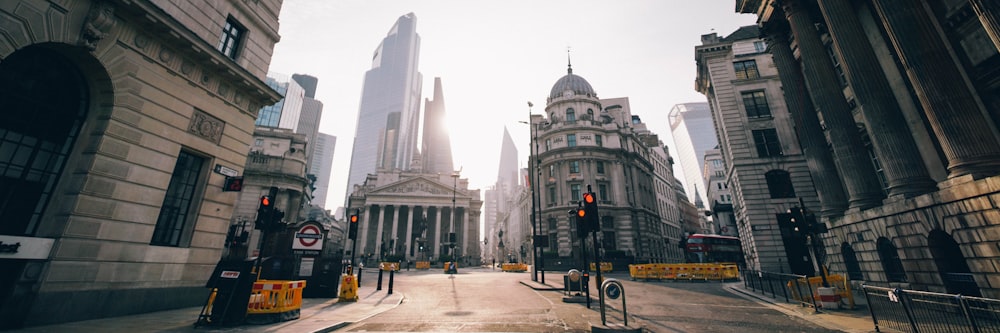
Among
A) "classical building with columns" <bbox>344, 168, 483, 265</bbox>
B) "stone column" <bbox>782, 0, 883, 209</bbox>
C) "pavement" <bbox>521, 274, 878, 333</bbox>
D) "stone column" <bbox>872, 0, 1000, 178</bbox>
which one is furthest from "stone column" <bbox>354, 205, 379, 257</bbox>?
"stone column" <bbox>872, 0, 1000, 178</bbox>

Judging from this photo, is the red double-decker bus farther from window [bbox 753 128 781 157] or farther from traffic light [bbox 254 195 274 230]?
traffic light [bbox 254 195 274 230]

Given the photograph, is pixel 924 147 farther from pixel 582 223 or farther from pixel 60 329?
pixel 60 329

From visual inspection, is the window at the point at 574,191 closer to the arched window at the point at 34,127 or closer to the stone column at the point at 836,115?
the stone column at the point at 836,115

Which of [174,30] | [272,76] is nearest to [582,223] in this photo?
[174,30]

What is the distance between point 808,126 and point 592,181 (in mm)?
27398

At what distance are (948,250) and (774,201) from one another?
48.8 ft

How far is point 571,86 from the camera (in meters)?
52.7

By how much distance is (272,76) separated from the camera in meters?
140

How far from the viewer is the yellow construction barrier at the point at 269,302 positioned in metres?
7.66

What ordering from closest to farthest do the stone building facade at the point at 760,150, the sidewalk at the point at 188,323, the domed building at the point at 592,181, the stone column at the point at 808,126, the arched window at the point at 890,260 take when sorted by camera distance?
the sidewalk at the point at 188,323, the arched window at the point at 890,260, the stone column at the point at 808,126, the stone building facade at the point at 760,150, the domed building at the point at 592,181

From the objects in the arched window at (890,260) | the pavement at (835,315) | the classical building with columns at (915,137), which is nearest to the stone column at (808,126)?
the classical building with columns at (915,137)

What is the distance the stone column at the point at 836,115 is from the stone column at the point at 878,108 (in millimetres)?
1291

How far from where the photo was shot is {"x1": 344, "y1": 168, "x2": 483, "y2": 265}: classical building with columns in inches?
2554

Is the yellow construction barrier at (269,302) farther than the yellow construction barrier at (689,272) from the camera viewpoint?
No
